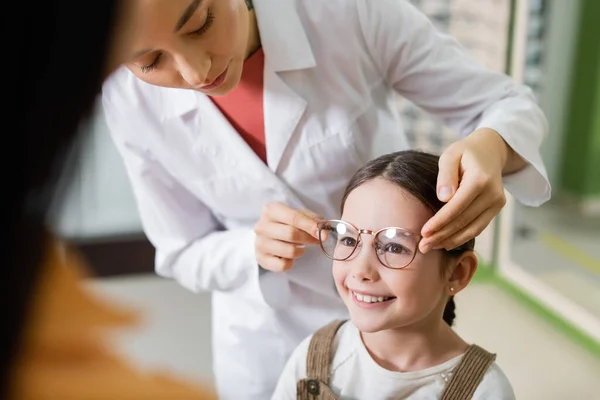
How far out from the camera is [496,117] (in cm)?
72

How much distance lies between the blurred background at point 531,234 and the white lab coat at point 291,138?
311 mm

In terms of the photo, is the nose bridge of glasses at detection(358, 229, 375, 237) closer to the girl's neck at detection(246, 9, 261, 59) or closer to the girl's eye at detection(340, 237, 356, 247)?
the girl's eye at detection(340, 237, 356, 247)

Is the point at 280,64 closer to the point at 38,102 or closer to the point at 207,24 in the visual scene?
the point at 207,24

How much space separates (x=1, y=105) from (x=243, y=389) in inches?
31.2

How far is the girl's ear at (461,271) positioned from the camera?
2.41 ft

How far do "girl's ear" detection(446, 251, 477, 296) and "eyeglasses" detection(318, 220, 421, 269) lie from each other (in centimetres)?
8

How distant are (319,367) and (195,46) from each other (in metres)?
0.40

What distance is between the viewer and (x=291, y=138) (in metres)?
0.82

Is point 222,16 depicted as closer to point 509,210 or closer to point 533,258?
point 509,210

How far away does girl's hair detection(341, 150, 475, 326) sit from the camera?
70 centimetres

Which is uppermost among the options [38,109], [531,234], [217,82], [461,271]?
[38,109]

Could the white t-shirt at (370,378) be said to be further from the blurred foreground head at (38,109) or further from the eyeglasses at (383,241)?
the blurred foreground head at (38,109)

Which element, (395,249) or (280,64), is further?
(280,64)

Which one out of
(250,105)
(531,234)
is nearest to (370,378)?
(250,105)
